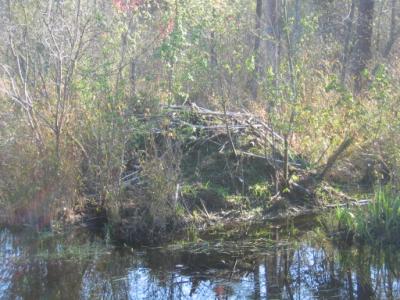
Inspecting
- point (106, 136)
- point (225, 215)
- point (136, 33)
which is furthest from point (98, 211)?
A: point (136, 33)

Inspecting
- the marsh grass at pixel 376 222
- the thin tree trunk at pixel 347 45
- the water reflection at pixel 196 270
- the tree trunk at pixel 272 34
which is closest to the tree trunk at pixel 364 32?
the thin tree trunk at pixel 347 45

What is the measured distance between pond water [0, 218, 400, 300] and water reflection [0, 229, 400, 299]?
1 cm

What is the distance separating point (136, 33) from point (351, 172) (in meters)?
5.02

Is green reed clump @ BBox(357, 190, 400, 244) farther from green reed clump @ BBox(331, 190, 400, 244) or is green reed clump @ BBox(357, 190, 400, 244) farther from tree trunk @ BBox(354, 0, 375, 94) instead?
tree trunk @ BBox(354, 0, 375, 94)

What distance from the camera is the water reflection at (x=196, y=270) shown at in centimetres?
779

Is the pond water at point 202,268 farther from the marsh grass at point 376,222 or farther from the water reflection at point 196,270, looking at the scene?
the marsh grass at point 376,222

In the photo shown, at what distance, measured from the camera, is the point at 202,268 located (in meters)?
8.70

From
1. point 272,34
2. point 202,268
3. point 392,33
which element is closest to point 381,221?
point 202,268

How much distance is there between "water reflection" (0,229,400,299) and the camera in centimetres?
779

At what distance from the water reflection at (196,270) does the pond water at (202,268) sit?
1cm

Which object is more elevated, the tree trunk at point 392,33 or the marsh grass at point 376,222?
the tree trunk at point 392,33

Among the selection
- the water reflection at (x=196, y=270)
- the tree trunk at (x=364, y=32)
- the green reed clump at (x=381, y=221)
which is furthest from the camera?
the tree trunk at (x=364, y=32)

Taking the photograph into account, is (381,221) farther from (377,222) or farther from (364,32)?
(364,32)

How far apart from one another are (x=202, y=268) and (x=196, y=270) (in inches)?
4.4
